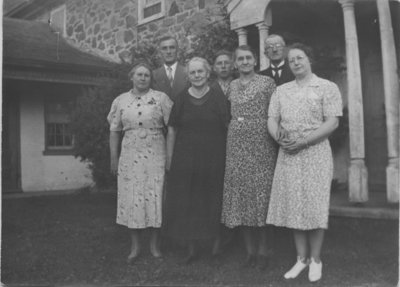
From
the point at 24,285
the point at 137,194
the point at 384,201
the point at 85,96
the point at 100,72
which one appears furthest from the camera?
the point at 100,72

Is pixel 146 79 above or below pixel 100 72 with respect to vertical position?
below

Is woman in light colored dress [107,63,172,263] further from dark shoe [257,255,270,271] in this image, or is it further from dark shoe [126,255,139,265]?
dark shoe [257,255,270,271]

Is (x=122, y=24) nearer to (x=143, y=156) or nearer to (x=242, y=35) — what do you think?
(x=242, y=35)

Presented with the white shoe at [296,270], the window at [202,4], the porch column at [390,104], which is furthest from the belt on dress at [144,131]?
the window at [202,4]

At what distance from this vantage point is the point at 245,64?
3.70 metres

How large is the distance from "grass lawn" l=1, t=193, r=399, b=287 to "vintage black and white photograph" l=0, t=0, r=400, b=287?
0.06 feet

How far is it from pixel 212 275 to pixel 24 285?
1.53 metres

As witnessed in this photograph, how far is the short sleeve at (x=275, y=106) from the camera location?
3.52m

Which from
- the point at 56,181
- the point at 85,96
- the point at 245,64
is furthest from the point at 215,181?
the point at 56,181

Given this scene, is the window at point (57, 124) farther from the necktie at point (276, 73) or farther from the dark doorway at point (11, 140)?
the necktie at point (276, 73)

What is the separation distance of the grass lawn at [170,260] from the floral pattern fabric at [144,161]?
48 centimetres

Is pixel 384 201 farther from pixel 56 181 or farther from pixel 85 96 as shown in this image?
pixel 56 181

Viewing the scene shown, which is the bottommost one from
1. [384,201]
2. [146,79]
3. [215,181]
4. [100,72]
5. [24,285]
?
[24,285]

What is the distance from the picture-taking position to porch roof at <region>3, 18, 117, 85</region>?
28.6 feet
